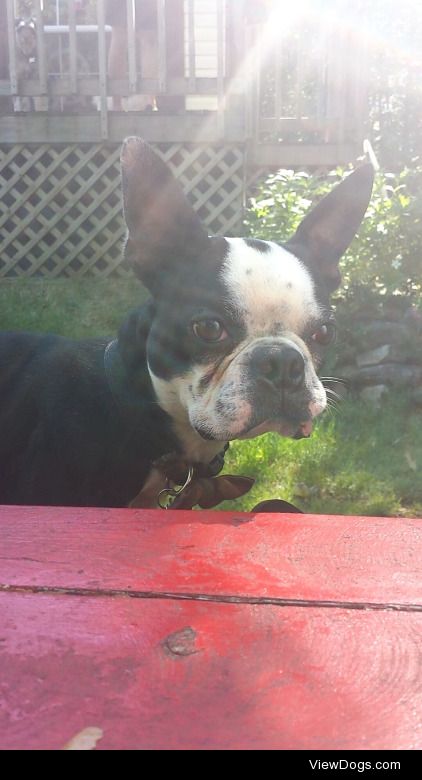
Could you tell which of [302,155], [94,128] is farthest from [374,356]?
[94,128]

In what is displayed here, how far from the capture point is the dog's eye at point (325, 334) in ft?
8.28

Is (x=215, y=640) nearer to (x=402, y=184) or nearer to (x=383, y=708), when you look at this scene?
(x=383, y=708)

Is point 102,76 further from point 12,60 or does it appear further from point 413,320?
point 413,320

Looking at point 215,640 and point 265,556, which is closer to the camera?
point 215,640

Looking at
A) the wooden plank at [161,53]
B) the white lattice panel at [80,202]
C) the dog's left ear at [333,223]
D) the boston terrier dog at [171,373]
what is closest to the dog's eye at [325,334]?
the boston terrier dog at [171,373]

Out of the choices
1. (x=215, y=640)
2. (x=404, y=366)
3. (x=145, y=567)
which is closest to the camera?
(x=215, y=640)

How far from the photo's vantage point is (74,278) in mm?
6449

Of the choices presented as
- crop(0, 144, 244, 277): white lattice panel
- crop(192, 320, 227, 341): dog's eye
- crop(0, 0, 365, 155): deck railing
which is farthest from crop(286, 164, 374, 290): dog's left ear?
crop(0, 0, 365, 155): deck railing

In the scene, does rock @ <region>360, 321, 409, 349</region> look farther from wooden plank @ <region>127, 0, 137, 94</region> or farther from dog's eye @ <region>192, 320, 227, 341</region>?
wooden plank @ <region>127, 0, 137, 94</region>

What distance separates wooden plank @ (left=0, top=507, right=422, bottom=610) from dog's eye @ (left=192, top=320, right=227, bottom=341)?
0.92 meters

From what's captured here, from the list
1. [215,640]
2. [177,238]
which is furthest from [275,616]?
[177,238]

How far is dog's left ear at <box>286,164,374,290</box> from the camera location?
2789mm
